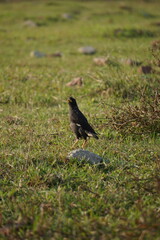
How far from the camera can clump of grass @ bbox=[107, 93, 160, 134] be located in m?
4.82

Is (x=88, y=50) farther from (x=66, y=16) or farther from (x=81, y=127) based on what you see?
(x=81, y=127)

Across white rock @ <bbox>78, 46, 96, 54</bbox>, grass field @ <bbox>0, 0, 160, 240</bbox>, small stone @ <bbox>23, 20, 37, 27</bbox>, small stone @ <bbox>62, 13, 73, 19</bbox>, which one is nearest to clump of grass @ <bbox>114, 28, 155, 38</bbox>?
A: white rock @ <bbox>78, 46, 96, 54</bbox>

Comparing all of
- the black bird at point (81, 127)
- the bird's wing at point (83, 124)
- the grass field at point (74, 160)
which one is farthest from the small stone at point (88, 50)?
the bird's wing at point (83, 124)

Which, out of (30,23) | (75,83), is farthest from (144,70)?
(30,23)

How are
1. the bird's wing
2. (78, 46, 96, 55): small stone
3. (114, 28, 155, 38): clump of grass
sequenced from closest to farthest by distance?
the bird's wing, (78, 46, 96, 55): small stone, (114, 28, 155, 38): clump of grass

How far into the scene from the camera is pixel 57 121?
5.82 meters

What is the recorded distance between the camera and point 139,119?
16.0 feet

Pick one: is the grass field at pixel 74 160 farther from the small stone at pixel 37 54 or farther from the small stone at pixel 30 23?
the small stone at pixel 30 23

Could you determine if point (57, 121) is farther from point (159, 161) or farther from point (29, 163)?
point (159, 161)

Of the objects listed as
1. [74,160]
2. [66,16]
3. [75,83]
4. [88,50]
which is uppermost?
[74,160]

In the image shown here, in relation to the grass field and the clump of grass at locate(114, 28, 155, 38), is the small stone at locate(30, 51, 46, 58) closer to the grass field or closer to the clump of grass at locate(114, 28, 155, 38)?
the grass field

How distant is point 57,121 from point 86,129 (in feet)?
3.98

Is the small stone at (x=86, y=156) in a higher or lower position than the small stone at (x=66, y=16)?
higher

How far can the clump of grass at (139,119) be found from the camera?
15.8 feet
